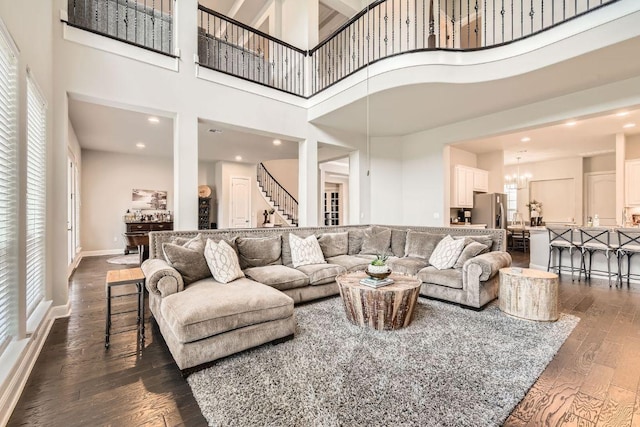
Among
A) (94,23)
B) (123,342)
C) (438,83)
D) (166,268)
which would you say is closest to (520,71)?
(438,83)

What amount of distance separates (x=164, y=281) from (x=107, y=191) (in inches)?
277

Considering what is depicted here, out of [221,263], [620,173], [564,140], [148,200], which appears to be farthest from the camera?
[148,200]

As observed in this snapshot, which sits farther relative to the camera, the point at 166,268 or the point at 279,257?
the point at 279,257

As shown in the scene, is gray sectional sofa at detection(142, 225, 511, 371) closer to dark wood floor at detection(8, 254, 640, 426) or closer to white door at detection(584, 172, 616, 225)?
dark wood floor at detection(8, 254, 640, 426)

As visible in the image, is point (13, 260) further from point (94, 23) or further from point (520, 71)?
point (520, 71)

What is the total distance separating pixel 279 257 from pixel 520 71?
3885mm

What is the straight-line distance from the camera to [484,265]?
335 centimetres

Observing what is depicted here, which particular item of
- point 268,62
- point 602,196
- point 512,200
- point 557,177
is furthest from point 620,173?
point 268,62

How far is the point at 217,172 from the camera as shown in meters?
9.27

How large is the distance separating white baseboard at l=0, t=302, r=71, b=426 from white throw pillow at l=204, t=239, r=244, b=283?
1.44 m

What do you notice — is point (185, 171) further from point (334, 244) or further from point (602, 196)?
point (602, 196)

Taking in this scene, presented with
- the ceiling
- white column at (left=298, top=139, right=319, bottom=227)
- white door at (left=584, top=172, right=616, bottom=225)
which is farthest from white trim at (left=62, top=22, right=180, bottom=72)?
white door at (left=584, top=172, right=616, bottom=225)

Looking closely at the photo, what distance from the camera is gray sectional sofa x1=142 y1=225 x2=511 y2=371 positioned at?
7.28ft

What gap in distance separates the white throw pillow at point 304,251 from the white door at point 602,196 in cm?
897
